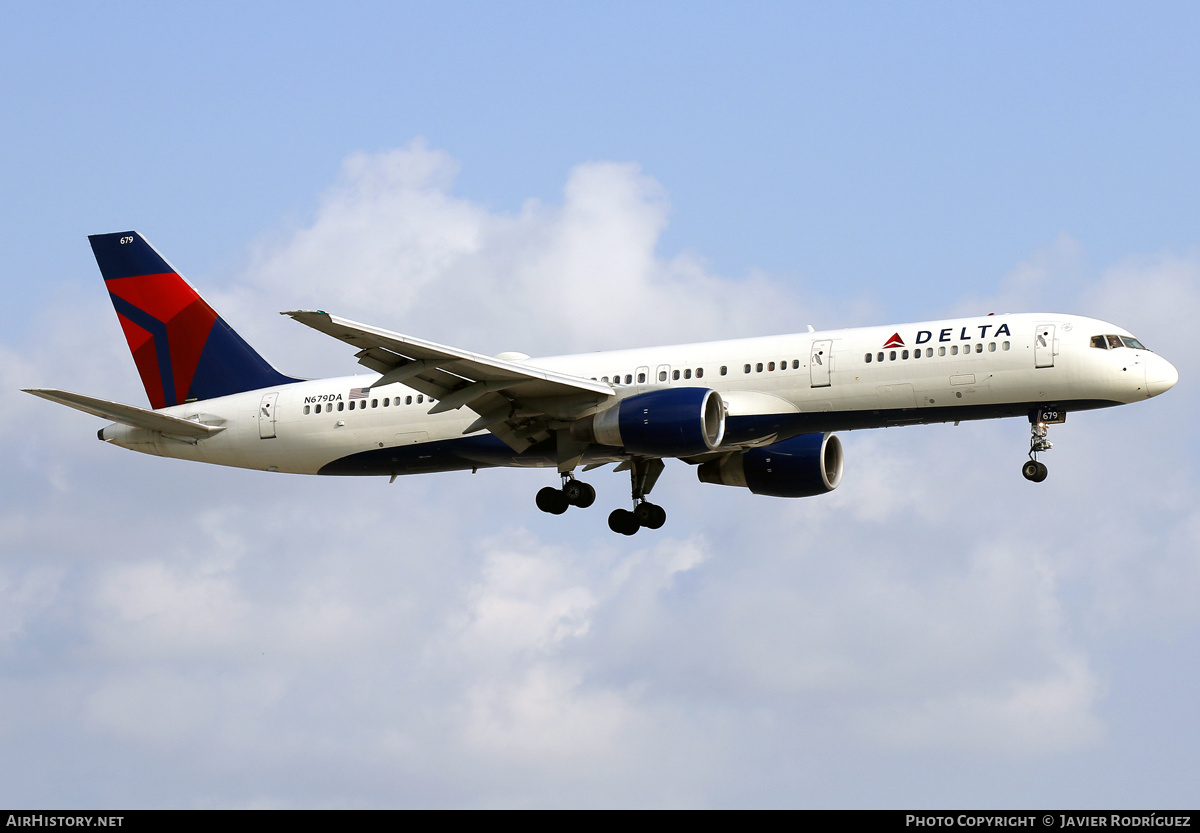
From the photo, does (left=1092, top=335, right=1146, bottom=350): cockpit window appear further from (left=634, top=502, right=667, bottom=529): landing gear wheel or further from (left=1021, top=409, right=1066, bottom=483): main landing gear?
(left=634, top=502, right=667, bottom=529): landing gear wheel

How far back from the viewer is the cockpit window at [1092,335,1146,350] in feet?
136

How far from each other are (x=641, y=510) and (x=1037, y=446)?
1305 cm

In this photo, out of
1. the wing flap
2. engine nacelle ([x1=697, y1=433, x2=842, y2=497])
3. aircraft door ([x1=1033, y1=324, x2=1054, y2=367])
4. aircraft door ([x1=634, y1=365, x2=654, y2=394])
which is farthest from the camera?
engine nacelle ([x1=697, y1=433, x2=842, y2=497])

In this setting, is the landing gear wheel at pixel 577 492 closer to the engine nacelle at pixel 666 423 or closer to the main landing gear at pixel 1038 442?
the engine nacelle at pixel 666 423

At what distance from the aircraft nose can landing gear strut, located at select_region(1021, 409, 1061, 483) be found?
2.58 meters

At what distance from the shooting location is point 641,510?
50125mm

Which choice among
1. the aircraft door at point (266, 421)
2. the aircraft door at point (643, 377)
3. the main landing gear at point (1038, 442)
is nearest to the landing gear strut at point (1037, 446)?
the main landing gear at point (1038, 442)

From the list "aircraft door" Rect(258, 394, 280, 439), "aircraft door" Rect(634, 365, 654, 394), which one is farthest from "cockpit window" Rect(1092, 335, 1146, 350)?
"aircraft door" Rect(258, 394, 280, 439)

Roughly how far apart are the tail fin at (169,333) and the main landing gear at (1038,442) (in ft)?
77.8

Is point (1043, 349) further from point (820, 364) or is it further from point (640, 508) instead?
point (640, 508)

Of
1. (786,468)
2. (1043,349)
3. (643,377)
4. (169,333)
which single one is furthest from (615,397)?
(169,333)

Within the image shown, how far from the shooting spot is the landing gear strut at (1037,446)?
42625 millimetres

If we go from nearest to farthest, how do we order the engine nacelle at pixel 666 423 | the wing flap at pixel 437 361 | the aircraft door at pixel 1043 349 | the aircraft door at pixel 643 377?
the wing flap at pixel 437 361, the aircraft door at pixel 1043 349, the engine nacelle at pixel 666 423, the aircraft door at pixel 643 377
